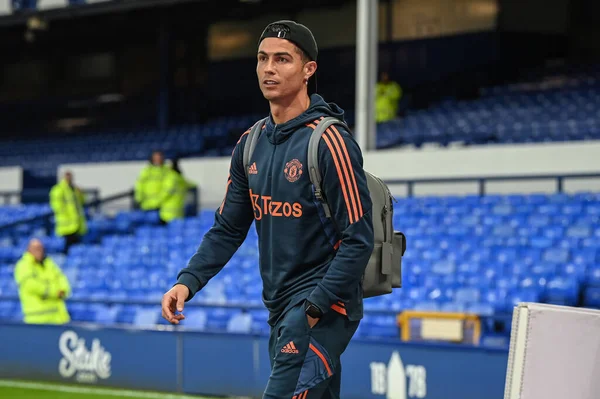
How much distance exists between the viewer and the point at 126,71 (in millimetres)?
32562

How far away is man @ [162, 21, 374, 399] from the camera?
380 cm

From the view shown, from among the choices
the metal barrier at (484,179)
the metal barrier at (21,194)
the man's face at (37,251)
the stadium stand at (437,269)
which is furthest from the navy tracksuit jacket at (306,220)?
the metal barrier at (21,194)

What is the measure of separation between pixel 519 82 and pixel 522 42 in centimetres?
192

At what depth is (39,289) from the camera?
42.0 ft

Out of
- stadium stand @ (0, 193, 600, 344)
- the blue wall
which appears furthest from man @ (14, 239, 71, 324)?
the blue wall

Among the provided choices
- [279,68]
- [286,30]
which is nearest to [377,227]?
[279,68]

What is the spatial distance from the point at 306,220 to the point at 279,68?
54cm

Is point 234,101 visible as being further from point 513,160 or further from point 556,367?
point 556,367

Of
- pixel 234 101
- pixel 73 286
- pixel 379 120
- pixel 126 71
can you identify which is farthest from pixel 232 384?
pixel 126 71

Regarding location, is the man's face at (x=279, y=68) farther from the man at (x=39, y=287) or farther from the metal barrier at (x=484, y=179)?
the metal barrier at (x=484, y=179)

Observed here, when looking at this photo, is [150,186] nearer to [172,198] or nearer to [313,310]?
[172,198]

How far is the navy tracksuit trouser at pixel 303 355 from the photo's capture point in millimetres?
3836

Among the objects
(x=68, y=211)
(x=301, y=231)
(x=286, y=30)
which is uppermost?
(x=286, y=30)

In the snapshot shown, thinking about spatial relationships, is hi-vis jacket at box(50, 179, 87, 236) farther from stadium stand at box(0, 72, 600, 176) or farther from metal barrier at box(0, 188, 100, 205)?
stadium stand at box(0, 72, 600, 176)
